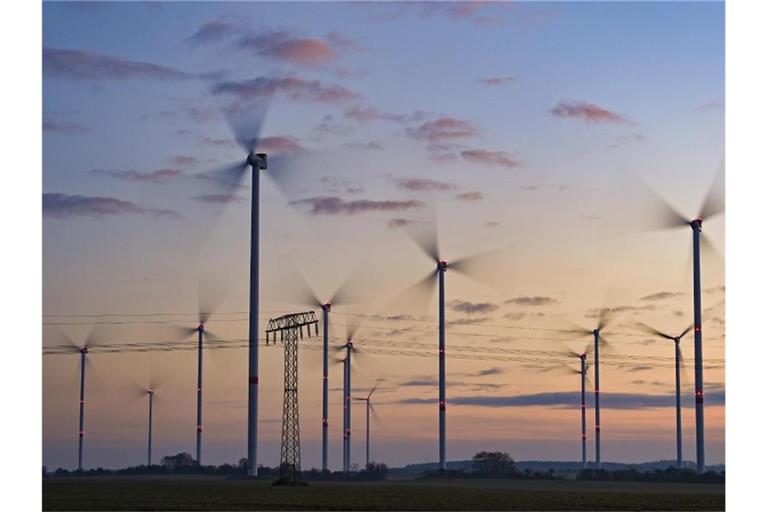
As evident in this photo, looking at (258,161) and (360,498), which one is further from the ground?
(258,161)

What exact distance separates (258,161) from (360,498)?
128ft

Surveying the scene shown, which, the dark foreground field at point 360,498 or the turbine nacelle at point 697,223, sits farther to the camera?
the turbine nacelle at point 697,223

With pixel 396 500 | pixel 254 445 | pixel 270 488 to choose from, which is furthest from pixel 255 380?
pixel 396 500

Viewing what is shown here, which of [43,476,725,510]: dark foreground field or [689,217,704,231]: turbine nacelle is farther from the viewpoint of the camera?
[689,217,704,231]: turbine nacelle

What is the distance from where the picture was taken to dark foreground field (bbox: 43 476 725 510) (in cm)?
6688

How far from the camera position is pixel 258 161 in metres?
106

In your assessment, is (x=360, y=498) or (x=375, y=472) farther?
(x=375, y=472)

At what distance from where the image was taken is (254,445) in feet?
317

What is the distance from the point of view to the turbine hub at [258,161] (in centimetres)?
10632

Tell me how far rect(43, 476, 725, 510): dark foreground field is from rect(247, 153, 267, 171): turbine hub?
26.6m

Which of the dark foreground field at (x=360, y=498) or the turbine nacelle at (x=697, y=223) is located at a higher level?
the turbine nacelle at (x=697, y=223)

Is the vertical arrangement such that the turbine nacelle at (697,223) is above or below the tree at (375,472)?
above

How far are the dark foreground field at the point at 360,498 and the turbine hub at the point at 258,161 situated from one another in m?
26.6

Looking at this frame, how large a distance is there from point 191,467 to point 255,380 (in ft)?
164
